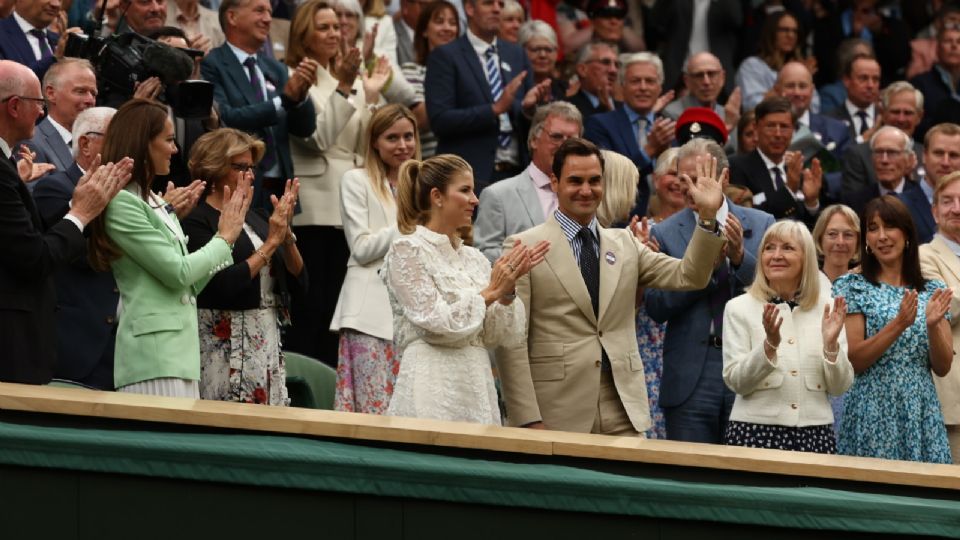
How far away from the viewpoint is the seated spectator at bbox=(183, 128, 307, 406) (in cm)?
717

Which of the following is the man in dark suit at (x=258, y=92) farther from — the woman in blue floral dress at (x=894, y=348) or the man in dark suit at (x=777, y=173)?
the woman in blue floral dress at (x=894, y=348)

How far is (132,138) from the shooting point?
6637 mm

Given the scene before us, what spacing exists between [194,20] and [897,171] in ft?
14.8

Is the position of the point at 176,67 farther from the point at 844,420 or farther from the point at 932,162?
the point at 932,162

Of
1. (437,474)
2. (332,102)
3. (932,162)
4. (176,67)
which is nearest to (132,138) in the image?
(176,67)

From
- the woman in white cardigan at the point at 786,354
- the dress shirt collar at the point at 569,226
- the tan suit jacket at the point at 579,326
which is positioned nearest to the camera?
the tan suit jacket at the point at 579,326

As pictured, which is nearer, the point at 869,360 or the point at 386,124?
the point at 869,360

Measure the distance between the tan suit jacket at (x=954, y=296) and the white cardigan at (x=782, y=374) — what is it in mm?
871

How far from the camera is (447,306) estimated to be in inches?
254

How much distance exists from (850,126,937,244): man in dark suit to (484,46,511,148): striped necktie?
2.31m

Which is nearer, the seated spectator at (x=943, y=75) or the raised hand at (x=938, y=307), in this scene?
the raised hand at (x=938, y=307)

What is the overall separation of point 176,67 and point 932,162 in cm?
477

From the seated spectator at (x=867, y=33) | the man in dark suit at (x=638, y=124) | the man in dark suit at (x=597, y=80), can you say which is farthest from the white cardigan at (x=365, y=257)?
the seated spectator at (x=867, y=33)

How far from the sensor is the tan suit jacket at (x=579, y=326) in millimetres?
6941
